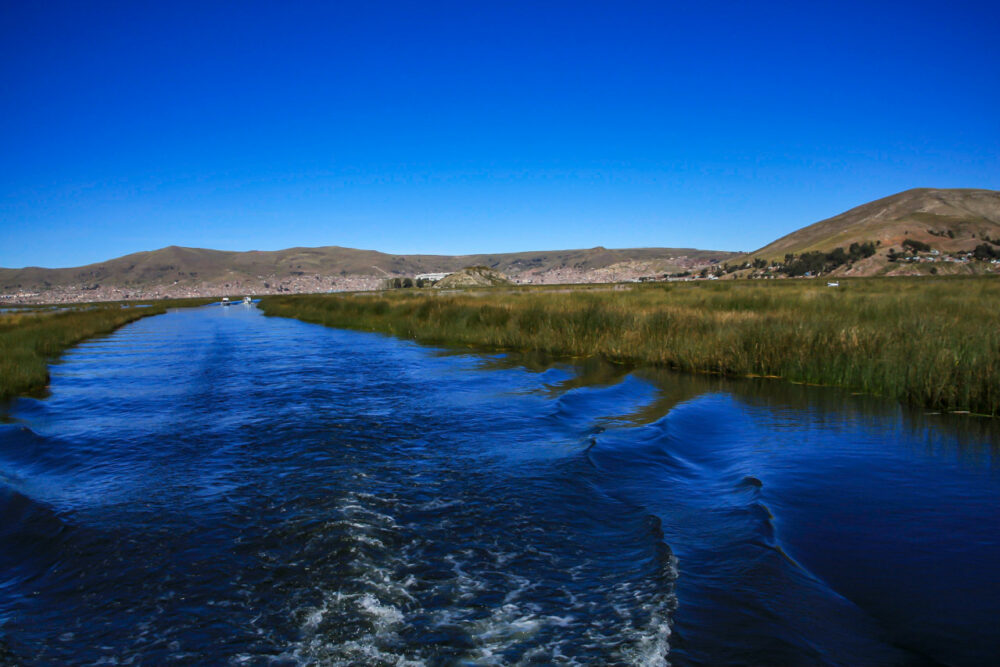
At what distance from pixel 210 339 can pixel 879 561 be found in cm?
3146

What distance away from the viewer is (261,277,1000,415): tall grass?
34.5 feet

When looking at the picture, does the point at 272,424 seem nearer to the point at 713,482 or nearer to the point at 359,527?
the point at 359,527

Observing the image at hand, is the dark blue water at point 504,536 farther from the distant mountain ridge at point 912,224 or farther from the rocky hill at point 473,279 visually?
the distant mountain ridge at point 912,224

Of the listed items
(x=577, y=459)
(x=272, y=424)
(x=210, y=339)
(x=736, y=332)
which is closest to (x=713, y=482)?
(x=577, y=459)

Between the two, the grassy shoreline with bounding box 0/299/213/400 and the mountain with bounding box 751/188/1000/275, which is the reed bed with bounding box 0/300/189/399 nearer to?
the grassy shoreline with bounding box 0/299/213/400

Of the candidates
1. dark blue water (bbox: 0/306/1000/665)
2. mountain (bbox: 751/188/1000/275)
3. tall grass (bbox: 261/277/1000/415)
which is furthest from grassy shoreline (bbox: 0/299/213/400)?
mountain (bbox: 751/188/1000/275)

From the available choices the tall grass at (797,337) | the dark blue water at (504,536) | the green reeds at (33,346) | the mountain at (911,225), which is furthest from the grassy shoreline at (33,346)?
the mountain at (911,225)

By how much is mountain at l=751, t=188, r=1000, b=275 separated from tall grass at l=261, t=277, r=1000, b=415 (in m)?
71.8

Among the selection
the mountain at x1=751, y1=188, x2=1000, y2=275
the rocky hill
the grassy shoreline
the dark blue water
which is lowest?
the dark blue water

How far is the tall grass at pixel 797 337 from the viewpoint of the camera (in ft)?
34.5

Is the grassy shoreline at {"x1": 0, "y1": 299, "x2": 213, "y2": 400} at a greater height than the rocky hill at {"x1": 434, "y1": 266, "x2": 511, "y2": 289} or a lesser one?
lesser

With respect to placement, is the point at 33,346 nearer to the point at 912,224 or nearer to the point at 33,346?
the point at 33,346

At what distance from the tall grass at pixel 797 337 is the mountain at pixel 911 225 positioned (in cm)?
7176

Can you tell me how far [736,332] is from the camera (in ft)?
51.3
